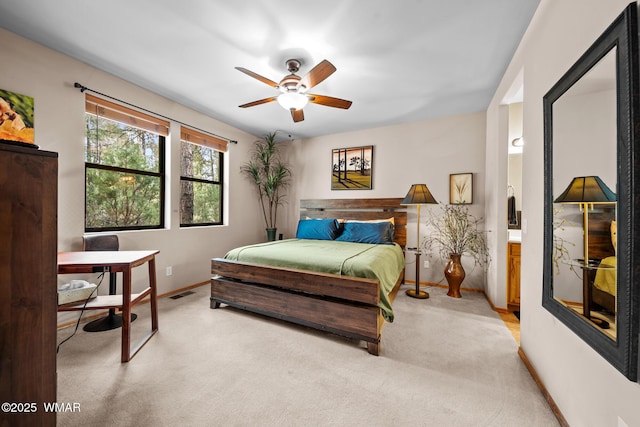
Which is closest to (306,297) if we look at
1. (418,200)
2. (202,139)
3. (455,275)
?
(418,200)

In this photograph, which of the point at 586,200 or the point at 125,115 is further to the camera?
the point at 125,115

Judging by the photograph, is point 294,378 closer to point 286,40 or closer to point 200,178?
point 286,40

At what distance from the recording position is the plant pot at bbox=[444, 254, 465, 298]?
3.36 metres

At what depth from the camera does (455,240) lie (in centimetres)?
353

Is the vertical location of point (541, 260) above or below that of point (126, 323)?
above

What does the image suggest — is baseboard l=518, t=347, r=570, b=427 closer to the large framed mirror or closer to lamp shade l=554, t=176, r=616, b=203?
the large framed mirror

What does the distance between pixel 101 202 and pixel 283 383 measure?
278 cm

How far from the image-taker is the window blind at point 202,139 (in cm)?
352

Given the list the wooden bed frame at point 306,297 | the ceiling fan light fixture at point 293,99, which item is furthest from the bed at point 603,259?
the ceiling fan light fixture at point 293,99

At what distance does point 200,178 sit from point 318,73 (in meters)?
2.66

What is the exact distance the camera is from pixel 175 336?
88.4 inches

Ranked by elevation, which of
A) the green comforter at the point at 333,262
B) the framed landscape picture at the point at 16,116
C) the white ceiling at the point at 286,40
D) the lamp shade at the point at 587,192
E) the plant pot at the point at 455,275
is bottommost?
the plant pot at the point at 455,275

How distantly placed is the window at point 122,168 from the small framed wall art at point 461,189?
13.5 ft

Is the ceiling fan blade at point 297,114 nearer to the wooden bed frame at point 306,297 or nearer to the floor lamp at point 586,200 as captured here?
the wooden bed frame at point 306,297
